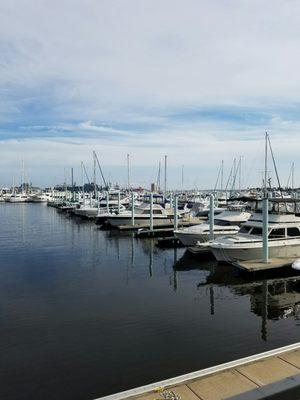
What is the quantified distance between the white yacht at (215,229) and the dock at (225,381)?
22886 millimetres

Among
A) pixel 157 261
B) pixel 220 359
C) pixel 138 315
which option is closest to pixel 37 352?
pixel 138 315

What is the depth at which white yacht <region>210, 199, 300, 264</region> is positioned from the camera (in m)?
23.6

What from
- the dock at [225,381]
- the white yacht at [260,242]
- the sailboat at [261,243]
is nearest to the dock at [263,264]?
the sailboat at [261,243]

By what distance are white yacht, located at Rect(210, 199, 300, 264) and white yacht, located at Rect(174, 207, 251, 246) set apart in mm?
6854

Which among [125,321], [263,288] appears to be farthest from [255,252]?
[125,321]

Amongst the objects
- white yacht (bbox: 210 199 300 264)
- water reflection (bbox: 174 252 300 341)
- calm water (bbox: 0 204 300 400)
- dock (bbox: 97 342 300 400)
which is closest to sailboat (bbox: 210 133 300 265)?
white yacht (bbox: 210 199 300 264)

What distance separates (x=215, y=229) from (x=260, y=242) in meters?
9.87

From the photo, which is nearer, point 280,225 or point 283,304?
point 283,304

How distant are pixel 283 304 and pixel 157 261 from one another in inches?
484

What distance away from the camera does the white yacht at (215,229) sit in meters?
32.3

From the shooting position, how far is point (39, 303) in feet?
59.6

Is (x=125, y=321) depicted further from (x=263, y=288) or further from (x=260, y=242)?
(x=260, y=242)

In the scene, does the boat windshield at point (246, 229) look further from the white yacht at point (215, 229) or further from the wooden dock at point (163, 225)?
the wooden dock at point (163, 225)

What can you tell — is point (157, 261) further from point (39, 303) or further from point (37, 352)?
point (37, 352)
